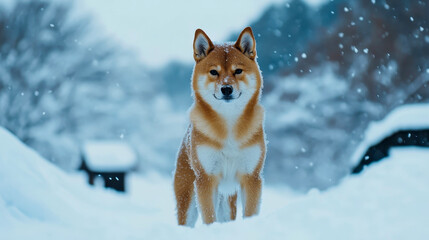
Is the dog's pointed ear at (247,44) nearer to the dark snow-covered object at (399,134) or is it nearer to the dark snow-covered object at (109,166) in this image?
the dark snow-covered object at (399,134)

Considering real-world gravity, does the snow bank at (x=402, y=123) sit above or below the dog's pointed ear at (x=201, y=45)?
above

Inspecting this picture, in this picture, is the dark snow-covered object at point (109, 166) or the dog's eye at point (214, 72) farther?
the dark snow-covered object at point (109, 166)

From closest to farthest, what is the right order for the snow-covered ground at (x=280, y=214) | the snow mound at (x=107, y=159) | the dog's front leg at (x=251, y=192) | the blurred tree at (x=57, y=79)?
the snow-covered ground at (x=280, y=214) → the dog's front leg at (x=251, y=192) → the snow mound at (x=107, y=159) → the blurred tree at (x=57, y=79)

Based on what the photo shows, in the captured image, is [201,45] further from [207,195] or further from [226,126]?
[207,195]

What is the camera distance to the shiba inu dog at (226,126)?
4.38 m

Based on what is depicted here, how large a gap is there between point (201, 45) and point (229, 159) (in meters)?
1.13

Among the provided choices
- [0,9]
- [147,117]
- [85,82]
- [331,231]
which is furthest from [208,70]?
[147,117]

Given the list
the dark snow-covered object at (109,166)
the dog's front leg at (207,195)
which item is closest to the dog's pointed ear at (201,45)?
the dog's front leg at (207,195)

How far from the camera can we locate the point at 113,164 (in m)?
13.4

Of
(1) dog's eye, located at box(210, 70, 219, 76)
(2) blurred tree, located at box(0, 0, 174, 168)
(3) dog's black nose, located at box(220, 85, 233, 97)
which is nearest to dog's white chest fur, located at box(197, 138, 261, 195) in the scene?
(3) dog's black nose, located at box(220, 85, 233, 97)

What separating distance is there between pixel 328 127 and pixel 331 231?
20.8 metres

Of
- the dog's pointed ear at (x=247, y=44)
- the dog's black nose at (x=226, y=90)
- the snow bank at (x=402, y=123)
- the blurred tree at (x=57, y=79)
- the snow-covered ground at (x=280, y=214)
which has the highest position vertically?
the blurred tree at (x=57, y=79)

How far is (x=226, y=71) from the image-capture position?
442cm

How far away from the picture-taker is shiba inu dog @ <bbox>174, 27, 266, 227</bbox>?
4383 mm
